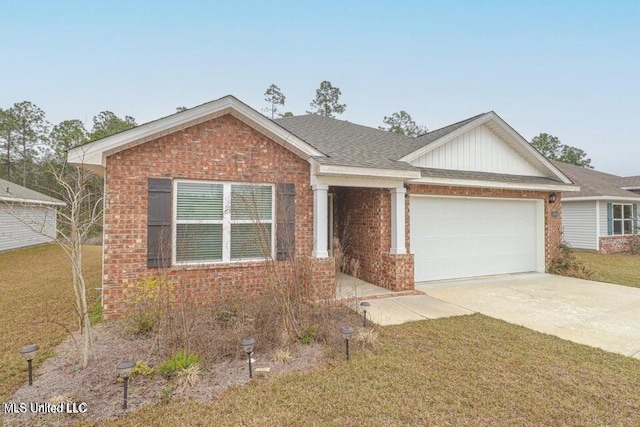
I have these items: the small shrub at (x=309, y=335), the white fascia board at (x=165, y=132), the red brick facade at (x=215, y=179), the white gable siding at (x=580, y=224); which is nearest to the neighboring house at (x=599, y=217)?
the white gable siding at (x=580, y=224)

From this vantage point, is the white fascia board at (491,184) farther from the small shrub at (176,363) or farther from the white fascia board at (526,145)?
the small shrub at (176,363)

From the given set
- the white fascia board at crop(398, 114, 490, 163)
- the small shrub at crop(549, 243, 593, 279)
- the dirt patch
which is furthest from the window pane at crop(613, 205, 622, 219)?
the dirt patch

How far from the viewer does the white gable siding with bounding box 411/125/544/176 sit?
8930mm

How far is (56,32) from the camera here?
10938mm

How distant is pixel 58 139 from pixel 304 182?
39.0 m

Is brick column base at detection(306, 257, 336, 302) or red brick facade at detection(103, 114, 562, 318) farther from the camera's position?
brick column base at detection(306, 257, 336, 302)

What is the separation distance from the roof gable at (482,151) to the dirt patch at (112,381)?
20.1 ft

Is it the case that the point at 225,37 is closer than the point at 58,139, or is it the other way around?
the point at 225,37

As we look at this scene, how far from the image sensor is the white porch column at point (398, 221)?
761 centimetres

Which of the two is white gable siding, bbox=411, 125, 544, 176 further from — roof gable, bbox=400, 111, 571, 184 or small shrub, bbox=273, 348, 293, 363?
small shrub, bbox=273, 348, 293, 363

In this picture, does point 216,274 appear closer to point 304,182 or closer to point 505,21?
point 304,182

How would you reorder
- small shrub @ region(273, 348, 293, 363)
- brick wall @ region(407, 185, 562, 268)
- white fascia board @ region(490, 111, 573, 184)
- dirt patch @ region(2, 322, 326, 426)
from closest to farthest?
1. dirt patch @ region(2, 322, 326, 426)
2. small shrub @ region(273, 348, 293, 363)
3. brick wall @ region(407, 185, 562, 268)
4. white fascia board @ region(490, 111, 573, 184)

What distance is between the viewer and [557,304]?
661 cm

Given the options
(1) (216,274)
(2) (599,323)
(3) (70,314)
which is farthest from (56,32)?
(2) (599,323)
